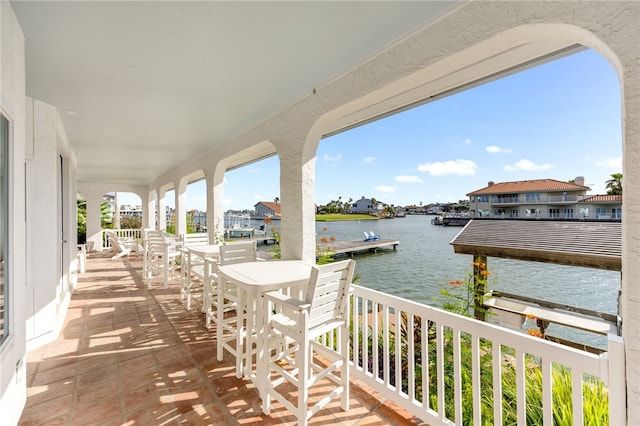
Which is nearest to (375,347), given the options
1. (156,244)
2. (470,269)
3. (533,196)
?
(470,269)

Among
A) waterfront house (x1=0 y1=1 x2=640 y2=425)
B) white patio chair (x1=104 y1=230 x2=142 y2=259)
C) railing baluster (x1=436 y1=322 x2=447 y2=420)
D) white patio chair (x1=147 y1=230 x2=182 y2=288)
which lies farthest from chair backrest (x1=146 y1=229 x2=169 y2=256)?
railing baluster (x1=436 y1=322 x2=447 y2=420)

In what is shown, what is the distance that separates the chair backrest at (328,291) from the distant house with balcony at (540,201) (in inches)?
89.8

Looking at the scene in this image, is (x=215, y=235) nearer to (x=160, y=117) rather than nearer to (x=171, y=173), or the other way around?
(x=160, y=117)

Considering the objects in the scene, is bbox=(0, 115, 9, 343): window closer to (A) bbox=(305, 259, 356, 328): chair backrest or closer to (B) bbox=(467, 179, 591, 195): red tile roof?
(A) bbox=(305, 259, 356, 328): chair backrest

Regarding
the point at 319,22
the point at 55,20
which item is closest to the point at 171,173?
the point at 55,20

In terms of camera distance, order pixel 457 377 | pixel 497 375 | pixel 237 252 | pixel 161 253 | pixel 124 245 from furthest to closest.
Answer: pixel 124 245, pixel 161 253, pixel 237 252, pixel 457 377, pixel 497 375

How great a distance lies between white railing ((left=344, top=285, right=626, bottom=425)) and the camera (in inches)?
49.6

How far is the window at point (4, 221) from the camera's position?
182 centimetres

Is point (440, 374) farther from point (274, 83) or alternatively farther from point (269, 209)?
point (269, 209)

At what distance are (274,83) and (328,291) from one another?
6.41 ft

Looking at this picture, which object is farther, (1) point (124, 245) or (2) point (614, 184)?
(1) point (124, 245)

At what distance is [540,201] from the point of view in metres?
3.49

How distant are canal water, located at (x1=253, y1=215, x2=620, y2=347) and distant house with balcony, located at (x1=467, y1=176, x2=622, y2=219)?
0.65 metres

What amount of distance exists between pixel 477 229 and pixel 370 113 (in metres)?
2.56
